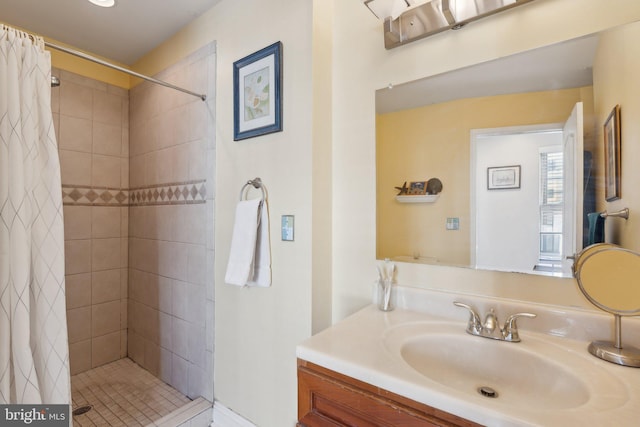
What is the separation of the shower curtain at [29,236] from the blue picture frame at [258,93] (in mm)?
805

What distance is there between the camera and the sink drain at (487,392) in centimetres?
82

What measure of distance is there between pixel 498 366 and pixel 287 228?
0.93 meters

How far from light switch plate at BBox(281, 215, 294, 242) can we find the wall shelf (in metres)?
0.49

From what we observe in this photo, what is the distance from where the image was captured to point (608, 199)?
0.87m

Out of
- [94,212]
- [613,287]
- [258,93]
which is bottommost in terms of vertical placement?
[613,287]

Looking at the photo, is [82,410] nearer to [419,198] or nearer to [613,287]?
[419,198]

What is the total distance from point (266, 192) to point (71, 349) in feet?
6.49

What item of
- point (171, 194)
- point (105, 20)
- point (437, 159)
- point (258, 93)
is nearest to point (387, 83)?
point (437, 159)

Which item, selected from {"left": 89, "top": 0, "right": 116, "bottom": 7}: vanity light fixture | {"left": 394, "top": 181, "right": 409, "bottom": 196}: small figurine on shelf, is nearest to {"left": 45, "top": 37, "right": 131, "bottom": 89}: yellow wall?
{"left": 89, "top": 0, "right": 116, "bottom": 7}: vanity light fixture

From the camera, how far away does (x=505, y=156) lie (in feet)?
3.46

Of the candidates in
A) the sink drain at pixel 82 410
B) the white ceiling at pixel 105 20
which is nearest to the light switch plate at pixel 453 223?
the white ceiling at pixel 105 20

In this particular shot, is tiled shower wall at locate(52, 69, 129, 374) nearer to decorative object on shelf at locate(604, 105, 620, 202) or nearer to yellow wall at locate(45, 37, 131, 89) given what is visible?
yellow wall at locate(45, 37, 131, 89)

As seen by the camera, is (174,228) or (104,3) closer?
(104,3)

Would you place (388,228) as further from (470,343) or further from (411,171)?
(470,343)
